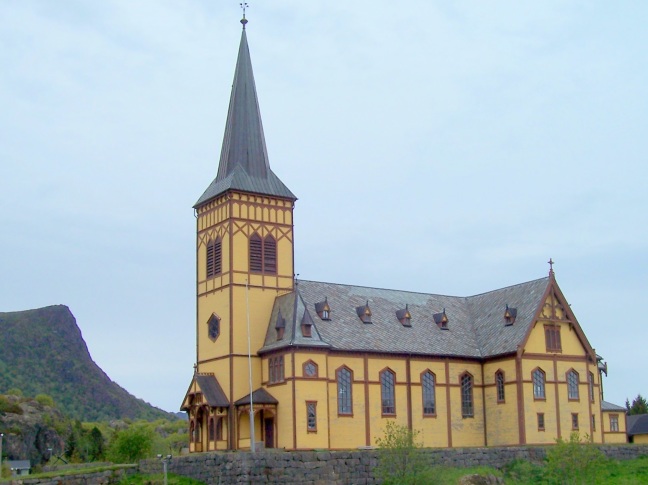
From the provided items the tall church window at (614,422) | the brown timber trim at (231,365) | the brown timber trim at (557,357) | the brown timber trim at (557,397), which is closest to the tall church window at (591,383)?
the brown timber trim at (557,357)

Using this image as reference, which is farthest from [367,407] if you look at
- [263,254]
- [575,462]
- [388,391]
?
[575,462]

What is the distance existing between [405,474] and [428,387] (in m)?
17.1

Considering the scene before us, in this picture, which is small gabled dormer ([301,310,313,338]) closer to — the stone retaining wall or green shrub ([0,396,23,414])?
the stone retaining wall

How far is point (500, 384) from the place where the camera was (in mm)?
66500

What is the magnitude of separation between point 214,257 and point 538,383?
2373cm

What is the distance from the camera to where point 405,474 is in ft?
159

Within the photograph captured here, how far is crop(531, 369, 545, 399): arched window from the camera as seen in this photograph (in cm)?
6544

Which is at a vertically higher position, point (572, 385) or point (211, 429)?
point (572, 385)

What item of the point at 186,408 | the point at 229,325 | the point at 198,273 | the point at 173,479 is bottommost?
the point at 173,479

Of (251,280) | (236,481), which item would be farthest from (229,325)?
(236,481)

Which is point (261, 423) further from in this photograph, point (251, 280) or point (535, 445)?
point (535, 445)

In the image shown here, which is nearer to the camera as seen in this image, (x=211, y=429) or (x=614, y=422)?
(x=211, y=429)

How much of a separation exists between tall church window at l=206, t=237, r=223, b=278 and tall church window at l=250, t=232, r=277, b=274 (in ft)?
7.25

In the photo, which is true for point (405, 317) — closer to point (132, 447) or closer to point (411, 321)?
point (411, 321)
